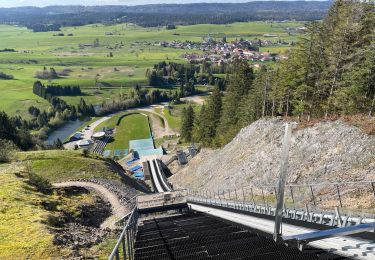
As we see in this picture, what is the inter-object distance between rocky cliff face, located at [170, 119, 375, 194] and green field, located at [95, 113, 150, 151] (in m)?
71.6

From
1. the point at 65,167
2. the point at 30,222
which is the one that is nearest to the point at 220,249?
the point at 30,222

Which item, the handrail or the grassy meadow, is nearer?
the handrail

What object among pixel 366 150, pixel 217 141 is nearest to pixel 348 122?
pixel 366 150

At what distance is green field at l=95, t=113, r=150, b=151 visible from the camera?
12330cm

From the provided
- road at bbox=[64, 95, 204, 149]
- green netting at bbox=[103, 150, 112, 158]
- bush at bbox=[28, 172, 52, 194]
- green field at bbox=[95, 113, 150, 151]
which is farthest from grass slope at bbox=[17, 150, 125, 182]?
road at bbox=[64, 95, 204, 149]

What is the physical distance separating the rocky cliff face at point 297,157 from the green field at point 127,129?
2818 inches

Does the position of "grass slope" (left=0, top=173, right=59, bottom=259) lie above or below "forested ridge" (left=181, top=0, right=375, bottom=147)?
below

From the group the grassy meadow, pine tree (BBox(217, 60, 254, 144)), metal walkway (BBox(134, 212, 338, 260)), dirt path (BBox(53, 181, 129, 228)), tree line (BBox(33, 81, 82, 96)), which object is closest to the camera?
metal walkway (BBox(134, 212, 338, 260))

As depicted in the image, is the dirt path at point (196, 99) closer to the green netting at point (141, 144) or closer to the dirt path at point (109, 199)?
the green netting at point (141, 144)

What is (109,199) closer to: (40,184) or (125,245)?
(40,184)

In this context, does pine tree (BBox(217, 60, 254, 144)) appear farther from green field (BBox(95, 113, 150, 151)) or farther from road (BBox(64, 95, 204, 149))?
road (BBox(64, 95, 204, 149))

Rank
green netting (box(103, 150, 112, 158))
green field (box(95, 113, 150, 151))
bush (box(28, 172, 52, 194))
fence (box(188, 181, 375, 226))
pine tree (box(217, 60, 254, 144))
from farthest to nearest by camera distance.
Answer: green field (box(95, 113, 150, 151)) < green netting (box(103, 150, 112, 158)) < pine tree (box(217, 60, 254, 144)) < bush (box(28, 172, 52, 194)) < fence (box(188, 181, 375, 226))

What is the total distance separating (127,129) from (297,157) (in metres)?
109

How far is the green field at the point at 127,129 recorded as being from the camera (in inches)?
4854
